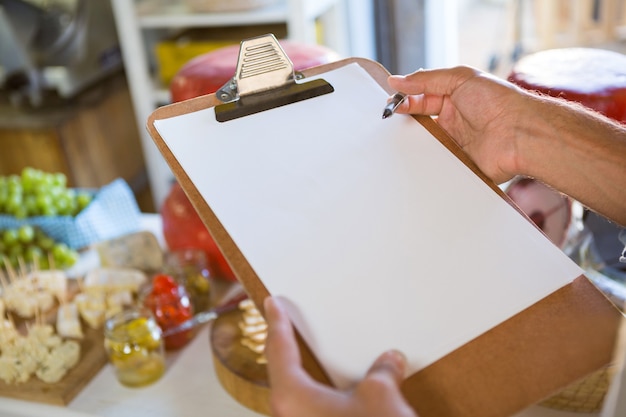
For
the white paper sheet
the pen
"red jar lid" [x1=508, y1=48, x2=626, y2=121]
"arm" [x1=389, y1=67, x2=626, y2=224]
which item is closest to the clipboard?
the white paper sheet

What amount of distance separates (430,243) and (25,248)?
1065 millimetres

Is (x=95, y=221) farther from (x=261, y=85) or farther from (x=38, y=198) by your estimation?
(x=261, y=85)

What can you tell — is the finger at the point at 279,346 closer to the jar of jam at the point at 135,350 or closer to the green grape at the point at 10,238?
the jar of jam at the point at 135,350

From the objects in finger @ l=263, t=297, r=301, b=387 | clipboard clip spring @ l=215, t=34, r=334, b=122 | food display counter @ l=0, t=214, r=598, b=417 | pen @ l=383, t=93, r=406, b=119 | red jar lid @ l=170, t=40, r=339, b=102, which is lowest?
food display counter @ l=0, t=214, r=598, b=417

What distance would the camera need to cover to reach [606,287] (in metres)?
0.99

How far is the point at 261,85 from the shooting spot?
948mm

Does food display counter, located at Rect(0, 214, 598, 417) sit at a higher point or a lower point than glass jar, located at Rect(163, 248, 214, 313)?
lower

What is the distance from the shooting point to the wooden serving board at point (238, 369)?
102cm

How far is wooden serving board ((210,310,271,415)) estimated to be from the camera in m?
1.02

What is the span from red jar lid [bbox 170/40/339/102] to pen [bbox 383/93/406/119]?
0.32 m

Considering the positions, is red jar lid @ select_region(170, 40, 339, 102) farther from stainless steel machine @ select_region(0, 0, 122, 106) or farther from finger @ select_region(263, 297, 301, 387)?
stainless steel machine @ select_region(0, 0, 122, 106)

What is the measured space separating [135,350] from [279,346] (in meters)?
0.48

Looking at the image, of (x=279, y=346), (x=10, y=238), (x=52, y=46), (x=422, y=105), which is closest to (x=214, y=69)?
(x=422, y=105)

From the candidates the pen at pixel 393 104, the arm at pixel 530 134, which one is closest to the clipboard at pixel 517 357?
the arm at pixel 530 134
